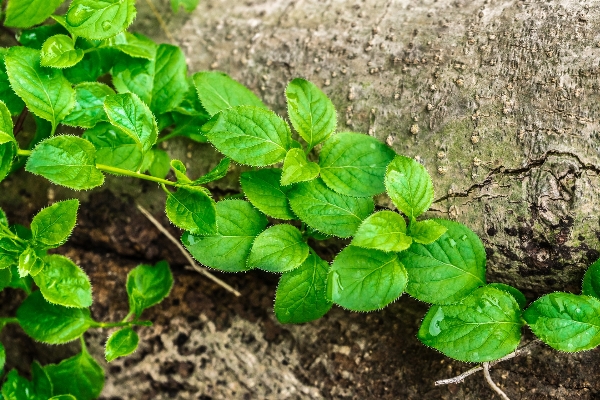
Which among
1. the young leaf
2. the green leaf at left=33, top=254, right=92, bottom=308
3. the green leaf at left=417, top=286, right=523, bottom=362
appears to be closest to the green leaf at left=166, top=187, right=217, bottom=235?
the young leaf

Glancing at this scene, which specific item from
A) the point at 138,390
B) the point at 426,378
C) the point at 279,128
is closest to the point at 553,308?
the point at 426,378

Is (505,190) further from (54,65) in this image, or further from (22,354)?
(22,354)

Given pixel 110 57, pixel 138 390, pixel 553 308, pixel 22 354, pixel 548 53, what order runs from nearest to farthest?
pixel 553 308 → pixel 548 53 → pixel 110 57 → pixel 138 390 → pixel 22 354

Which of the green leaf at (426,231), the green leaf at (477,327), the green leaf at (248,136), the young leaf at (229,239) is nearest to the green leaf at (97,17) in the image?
the green leaf at (248,136)

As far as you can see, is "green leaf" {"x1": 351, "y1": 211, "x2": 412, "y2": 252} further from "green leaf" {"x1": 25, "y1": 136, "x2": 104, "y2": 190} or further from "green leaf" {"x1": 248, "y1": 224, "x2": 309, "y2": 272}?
"green leaf" {"x1": 25, "y1": 136, "x2": 104, "y2": 190}

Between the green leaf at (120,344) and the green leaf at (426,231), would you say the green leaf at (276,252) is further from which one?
the green leaf at (120,344)

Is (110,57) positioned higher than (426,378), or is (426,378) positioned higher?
(110,57)
